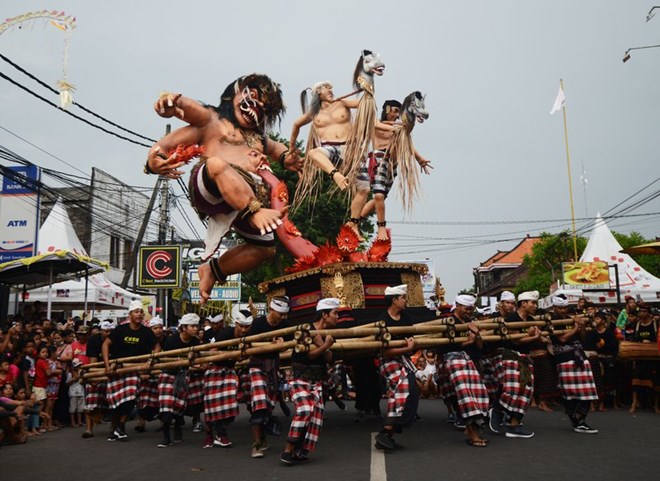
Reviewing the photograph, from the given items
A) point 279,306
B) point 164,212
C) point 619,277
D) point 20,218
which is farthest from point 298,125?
point 619,277

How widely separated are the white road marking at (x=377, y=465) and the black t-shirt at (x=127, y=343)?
3.21 m

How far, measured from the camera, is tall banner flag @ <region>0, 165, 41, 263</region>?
14180 mm

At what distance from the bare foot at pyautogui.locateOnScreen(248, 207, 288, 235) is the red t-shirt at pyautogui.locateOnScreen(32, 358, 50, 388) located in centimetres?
488

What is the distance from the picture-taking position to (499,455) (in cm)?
564

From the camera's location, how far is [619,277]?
2092 centimetres

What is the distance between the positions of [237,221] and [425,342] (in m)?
2.27

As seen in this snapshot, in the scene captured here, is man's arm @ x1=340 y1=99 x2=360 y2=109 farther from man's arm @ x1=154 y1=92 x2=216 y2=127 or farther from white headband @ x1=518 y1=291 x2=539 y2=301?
white headband @ x1=518 y1=291 x2=539 y2=301

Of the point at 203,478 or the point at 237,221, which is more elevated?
the point at 237,221

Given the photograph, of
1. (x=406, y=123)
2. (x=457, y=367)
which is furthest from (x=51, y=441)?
(x=406, y=123)

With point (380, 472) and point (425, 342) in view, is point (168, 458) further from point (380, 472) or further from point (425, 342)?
point (425, 342)

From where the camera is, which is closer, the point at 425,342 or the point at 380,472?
the point at 380,472

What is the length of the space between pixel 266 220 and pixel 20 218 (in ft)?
34.3

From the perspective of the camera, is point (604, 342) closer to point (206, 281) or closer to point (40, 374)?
point (206, 281)

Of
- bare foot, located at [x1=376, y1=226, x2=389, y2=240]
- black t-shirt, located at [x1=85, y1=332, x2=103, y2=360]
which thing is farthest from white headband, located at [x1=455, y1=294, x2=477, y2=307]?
black t-shirt, located at [x1=85, y1=332, x2=103, y2=360]
